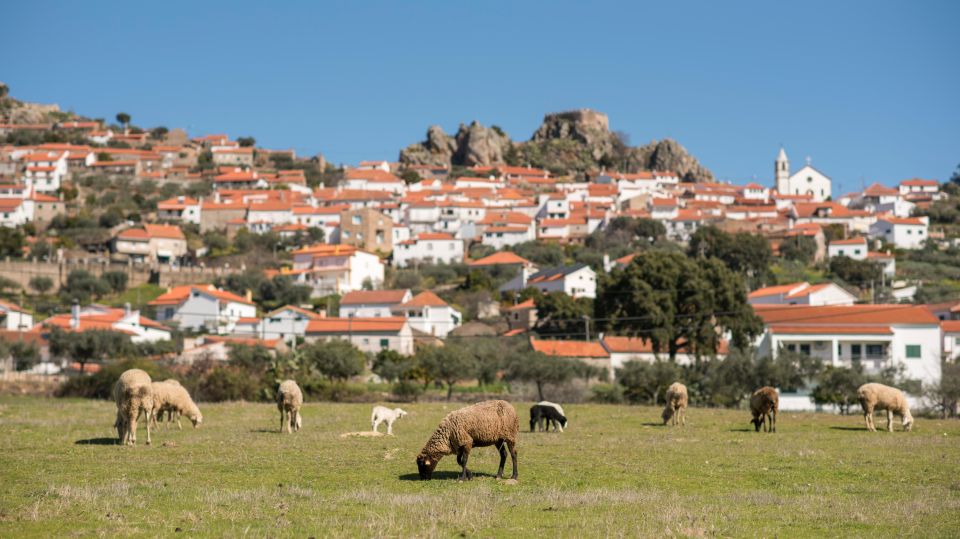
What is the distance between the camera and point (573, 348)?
77.9 meters

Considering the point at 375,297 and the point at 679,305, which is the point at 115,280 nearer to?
the point at 375,297

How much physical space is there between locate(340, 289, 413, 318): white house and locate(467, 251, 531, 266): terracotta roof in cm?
2401

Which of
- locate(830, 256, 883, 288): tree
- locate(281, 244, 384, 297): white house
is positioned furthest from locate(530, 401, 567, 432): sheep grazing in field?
locate(830, 256, 883, 288): tree

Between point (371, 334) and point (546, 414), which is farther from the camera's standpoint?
point (371, 334)

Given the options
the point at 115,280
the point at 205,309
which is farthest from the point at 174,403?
the point at 115,280

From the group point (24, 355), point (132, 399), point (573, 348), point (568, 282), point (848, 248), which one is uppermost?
point (848, 248)

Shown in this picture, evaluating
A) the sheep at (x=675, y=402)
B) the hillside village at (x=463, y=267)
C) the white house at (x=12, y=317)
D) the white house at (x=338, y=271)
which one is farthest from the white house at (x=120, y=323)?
the sheep at (x=675, y=402)

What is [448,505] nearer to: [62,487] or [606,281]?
[62,487]

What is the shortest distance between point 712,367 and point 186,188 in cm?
14147

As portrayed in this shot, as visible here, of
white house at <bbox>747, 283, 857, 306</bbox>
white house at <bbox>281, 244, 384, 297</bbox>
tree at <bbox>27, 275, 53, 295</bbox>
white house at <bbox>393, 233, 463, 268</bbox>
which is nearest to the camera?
white house at <bbox>747, 283, 857, 306</bbox>

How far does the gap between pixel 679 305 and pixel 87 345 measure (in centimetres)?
4396

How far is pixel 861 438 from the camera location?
96.4ft

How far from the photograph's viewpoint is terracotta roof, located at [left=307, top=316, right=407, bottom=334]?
92875 millimetres

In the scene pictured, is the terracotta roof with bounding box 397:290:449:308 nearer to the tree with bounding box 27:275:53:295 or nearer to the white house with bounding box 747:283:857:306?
the white house with bounding box 747:283:857:306
